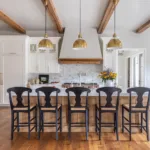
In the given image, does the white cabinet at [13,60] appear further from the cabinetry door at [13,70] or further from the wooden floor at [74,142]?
the wooden floor at [74,142]

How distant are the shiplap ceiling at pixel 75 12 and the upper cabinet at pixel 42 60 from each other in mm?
774

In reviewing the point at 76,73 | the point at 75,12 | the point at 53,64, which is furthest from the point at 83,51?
the point at 75,12

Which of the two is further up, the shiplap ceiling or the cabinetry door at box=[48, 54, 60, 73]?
the shiplap ceiling

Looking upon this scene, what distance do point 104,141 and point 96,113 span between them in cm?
62

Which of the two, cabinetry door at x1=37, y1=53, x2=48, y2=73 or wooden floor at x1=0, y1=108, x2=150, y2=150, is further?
cabinetry door at x1=37, y1=53, x2=48, y2=73

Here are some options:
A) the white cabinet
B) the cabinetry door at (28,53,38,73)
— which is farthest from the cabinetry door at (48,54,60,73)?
A: the white cabinet

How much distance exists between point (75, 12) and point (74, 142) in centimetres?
351

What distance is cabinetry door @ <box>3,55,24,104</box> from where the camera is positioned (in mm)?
6652

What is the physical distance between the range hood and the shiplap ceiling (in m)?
0.36

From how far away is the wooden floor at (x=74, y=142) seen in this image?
10.8 ft

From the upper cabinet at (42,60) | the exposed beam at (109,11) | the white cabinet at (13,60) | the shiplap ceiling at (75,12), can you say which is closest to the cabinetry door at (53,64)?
the upper cabinet at (42,60)

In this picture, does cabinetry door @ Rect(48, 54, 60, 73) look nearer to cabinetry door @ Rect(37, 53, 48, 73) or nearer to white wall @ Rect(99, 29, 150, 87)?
cabinetry door @ Rect(37, 53, 48, 73)

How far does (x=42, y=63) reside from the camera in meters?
6.90

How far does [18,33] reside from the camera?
24.2 ft
